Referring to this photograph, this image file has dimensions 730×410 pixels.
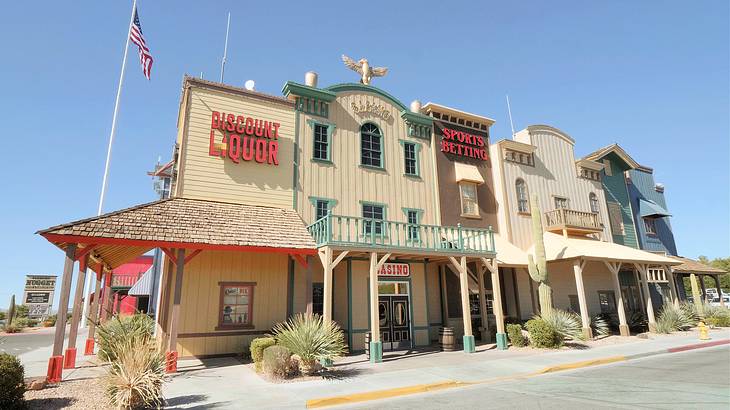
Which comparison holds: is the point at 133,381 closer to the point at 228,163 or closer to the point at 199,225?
the point at 199,225

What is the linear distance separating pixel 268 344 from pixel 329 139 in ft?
31.1

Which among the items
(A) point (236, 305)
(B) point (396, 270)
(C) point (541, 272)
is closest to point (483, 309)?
(C) point (541, 272)

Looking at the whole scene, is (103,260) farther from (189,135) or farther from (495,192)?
(495,192)

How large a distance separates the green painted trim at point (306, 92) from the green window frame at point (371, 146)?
84.8 inches

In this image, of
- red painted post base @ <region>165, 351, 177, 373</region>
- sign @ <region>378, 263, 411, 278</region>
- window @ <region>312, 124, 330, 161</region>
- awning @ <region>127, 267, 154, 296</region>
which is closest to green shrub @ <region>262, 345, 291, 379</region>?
red painted post base @ <region>165, 351, 177, 373</region>

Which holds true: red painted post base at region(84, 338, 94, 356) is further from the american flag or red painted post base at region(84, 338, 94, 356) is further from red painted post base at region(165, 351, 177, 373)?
the american flag

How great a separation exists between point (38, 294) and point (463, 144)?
152ft

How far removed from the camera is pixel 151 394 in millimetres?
7328

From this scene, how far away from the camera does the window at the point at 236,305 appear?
14031 millimetres

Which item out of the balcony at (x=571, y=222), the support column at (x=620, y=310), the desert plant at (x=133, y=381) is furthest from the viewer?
the balcony at (x=571, y=222)

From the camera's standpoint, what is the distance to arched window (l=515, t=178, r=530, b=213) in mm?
22297

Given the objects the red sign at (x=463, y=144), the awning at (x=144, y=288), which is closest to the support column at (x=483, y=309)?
the red sign at (x=463, y=144)

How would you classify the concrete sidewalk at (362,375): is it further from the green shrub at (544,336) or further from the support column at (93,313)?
the support column at (93,313)

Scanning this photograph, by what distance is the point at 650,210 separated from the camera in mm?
28359
